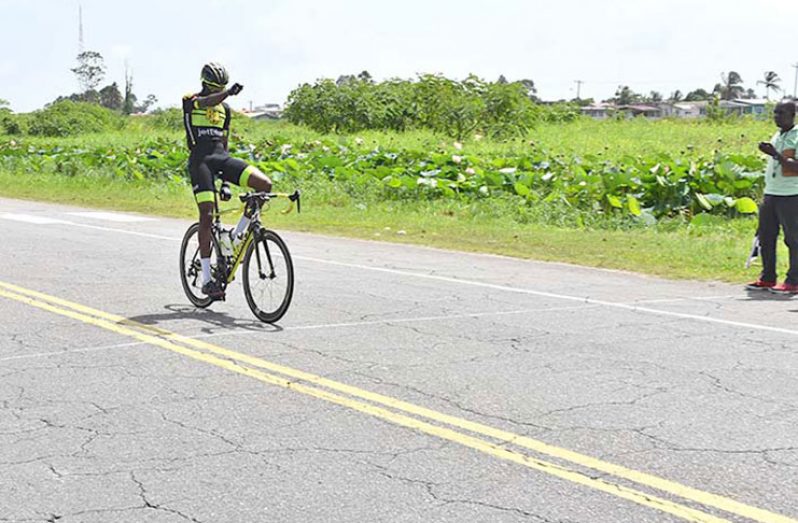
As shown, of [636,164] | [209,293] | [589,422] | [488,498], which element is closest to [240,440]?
[488,498]

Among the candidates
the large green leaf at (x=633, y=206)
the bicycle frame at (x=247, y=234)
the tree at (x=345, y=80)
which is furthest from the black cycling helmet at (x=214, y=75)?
the tree at (x=345, y=80)

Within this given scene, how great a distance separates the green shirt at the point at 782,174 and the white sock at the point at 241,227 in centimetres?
596

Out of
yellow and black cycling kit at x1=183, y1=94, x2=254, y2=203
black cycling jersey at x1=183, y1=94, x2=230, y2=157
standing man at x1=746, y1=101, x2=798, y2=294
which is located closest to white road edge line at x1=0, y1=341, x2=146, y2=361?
yellow and black cycling kit at x1=183, y1=94, x2=254, y2=203

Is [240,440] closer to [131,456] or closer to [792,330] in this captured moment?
[131,456]

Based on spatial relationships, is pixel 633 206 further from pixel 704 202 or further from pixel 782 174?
pixel 782 174

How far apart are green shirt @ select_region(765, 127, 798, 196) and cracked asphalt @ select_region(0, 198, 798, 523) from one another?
1.19m

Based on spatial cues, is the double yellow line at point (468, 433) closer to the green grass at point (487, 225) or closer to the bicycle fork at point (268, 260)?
the bicycle fork at point (268, 260)

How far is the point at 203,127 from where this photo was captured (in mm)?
9398

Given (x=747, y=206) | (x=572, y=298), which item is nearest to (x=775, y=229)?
(x=572, y=298)

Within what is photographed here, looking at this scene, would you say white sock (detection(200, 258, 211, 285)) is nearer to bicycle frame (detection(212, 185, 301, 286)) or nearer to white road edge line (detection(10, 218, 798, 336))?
bicycle frame (detection(212, 185, 301, 286))

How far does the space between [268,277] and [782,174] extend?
5.88m

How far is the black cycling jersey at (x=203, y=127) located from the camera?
9344mm

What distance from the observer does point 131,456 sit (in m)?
5.54

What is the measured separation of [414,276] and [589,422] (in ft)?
22.2
